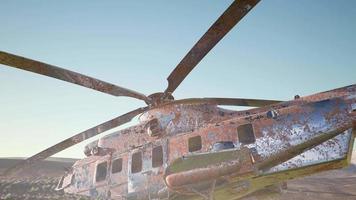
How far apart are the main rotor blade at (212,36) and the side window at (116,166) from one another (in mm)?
3145

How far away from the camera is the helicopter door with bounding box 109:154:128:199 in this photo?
8.20m

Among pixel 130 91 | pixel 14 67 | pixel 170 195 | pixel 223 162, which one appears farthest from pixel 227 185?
pixel 14 67

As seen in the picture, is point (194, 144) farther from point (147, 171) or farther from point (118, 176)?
point (118, 176)

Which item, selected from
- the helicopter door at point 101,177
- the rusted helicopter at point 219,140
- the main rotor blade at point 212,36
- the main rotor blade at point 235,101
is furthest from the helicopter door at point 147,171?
the main rotor blade at point 212,36

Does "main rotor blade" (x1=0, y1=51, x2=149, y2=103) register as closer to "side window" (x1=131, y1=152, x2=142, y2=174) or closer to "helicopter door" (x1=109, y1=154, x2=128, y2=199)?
"side window" (x1=131, y1=152, x2=142, y2=174)

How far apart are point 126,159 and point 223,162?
360 cm

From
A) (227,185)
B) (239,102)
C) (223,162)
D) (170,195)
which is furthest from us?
(239,102)

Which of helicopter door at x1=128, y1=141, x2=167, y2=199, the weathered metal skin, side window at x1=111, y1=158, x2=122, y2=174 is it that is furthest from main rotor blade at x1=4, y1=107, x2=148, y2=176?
the weathered metal skin

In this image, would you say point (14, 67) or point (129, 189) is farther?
point (129, 189)

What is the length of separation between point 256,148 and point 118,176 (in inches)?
175

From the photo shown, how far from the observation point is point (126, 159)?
8.45 metres

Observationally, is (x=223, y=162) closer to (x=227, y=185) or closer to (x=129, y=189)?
(x=227, y=185)

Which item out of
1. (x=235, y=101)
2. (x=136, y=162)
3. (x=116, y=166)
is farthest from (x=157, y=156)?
(x=235, y=101)

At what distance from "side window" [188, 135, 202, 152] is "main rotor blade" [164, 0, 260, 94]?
5.90 ft
